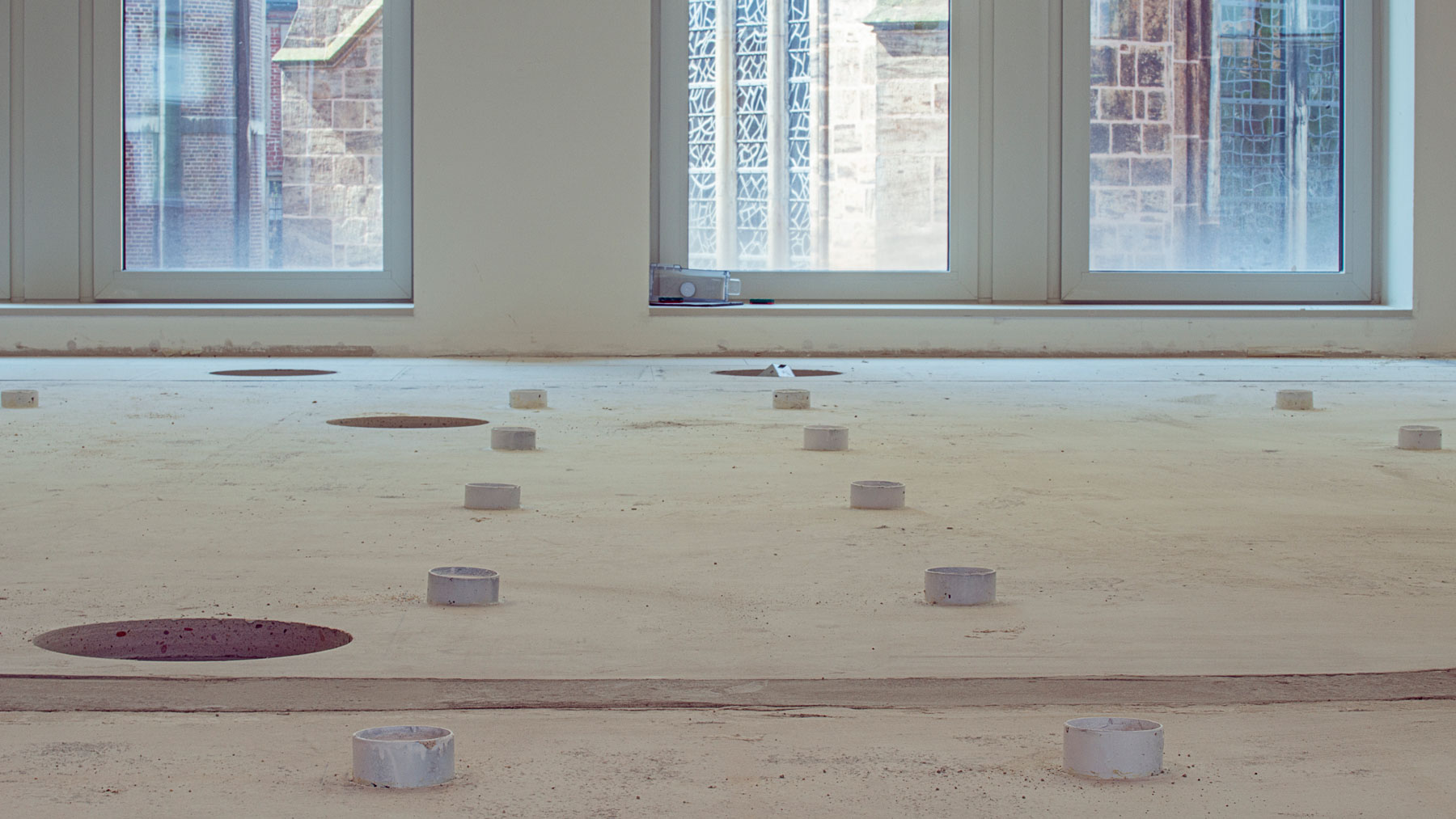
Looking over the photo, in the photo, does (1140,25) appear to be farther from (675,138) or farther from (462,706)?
(462,706)

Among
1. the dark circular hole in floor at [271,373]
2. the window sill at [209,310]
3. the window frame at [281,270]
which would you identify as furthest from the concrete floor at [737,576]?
the window frame at [281,270]

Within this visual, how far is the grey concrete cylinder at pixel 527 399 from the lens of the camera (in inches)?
155

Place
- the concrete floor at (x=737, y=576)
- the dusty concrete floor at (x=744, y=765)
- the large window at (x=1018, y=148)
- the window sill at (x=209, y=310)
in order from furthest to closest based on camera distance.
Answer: the large window at (x=1018, y=148)
the window sill at (x=209, y=310)
the concrete floor at (x=737, y=576)
the dusty concrete floor at (x=744, y=765)

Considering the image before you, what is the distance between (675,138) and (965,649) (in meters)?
5.42

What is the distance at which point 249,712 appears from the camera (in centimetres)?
124

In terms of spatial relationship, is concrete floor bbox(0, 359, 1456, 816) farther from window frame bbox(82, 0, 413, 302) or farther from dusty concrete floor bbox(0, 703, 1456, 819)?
window frame bbox(82, 0, 413, 302)

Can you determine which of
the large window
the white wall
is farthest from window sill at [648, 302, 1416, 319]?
the large window

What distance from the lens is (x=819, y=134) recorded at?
6.72m

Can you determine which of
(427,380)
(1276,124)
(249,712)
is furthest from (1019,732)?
(1276,124)

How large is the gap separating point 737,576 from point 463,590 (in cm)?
35

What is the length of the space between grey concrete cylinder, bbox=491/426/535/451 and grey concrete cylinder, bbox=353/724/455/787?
1988 millimetres

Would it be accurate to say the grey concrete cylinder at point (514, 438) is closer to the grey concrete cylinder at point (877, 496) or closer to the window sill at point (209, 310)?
the grey concrete cylinder at point (877, 496)

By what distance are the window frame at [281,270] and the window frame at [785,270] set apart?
109cm

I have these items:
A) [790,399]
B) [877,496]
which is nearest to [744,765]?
[877,496]
